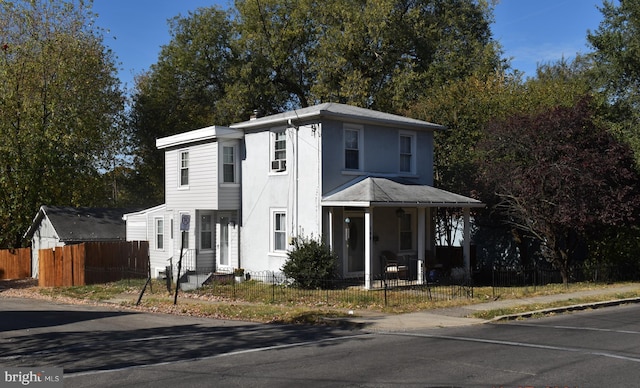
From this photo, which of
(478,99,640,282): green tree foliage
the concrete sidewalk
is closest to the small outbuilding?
(478,99,640,282): green tree foliage

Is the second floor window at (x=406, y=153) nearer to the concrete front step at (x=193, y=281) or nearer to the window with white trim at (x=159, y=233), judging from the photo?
the concrete front step at (x=193, y=281)

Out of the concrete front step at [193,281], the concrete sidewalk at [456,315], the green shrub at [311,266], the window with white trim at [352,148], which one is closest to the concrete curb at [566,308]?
the concrete sidewalk at [456,315]

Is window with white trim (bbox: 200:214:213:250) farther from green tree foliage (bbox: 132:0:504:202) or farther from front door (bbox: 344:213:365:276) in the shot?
green tree foliage (bbox: 132:0:504:202)

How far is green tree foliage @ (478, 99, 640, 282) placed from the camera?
21.6 meters

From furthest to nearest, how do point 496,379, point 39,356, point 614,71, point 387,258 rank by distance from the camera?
point 614,71
point 387,258
point 39,356
point 496,379

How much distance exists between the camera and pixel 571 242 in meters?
25.4

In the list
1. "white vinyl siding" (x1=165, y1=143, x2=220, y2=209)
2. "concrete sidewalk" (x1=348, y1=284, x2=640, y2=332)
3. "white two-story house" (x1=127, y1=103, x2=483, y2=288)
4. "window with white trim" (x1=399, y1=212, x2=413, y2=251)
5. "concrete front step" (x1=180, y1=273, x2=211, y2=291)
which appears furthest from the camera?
"white vinyl siding" (x1=165, y1=143, x2=220, y2=209)

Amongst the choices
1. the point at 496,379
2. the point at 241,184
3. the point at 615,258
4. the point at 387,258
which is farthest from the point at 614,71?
the point at 496,379

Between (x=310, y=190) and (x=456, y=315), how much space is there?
26.9ft

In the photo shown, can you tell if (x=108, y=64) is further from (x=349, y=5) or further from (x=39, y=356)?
(x=39, y=356)

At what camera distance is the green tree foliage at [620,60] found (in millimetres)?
28641

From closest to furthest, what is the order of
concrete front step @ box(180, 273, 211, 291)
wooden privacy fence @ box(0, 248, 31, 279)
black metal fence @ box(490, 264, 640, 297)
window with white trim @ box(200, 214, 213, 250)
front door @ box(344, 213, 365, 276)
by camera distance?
front door @ box(344, 213, 365, 276) → concrete front step @ box(180, 273, 211, 291) → black metal fence @ box(490, 264, 640, 297) → window with white trim @ box(200, 214, 213, 250) → wooden privacy fence @ box(0, 248, 31, 279)

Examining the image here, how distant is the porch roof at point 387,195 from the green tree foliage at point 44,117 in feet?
62.7

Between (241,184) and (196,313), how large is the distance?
8.69 m
